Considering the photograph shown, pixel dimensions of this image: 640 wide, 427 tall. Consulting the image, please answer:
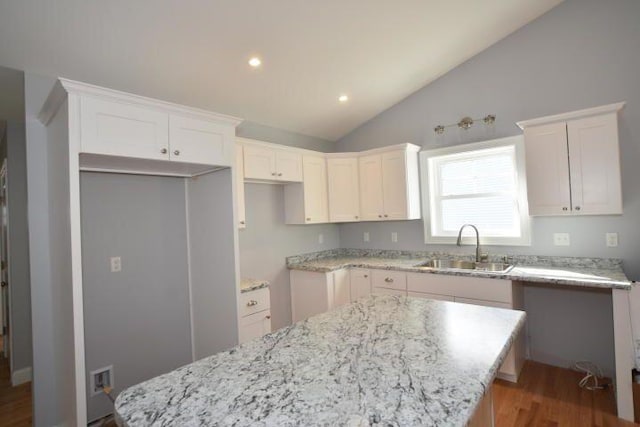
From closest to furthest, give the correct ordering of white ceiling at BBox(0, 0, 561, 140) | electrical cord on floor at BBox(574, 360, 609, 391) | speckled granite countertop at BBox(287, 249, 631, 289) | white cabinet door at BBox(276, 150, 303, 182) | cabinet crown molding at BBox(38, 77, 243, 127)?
cabinet crown molding at BBox(38, 77, 243, 127)
white ceiling at BBox(0, 0, 561, 140)
speckled granite countertop at BBox(287, 249, 631, 289)
electrical cord on floor at BBox(574, 360, 609, 391)
white cabinet door at BBox(276, 150, 303, 182)

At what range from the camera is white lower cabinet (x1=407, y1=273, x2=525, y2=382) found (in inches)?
107

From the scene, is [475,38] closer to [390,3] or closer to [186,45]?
[390,3]

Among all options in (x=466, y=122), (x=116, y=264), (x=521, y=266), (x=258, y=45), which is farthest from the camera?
(x=466, y=122)

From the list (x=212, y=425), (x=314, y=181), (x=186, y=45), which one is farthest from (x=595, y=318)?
(x=186, y=45)

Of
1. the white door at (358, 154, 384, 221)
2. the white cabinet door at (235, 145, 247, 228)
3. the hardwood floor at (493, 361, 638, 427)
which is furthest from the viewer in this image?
the white door at (358, 154, 384, 221)

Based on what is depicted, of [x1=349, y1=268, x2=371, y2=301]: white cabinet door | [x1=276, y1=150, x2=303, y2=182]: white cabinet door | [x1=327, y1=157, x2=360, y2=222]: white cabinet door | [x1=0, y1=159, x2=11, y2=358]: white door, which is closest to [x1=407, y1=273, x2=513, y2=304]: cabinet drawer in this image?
[x1=349, y1=268, x2=371, y2=301]: white cabinet door

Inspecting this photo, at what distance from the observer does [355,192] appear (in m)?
3.94

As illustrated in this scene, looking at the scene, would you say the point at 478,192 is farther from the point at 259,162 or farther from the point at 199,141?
the point at 199,141

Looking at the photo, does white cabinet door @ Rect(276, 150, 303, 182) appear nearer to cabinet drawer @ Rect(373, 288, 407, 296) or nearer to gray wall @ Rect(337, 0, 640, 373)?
cabinet drawer @ Rect(373, 288, 407, 296)

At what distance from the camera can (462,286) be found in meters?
2.91

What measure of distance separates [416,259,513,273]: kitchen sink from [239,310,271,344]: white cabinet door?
1.60 meters

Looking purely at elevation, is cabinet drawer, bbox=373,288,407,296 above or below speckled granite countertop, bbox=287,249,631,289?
below

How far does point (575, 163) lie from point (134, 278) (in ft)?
11.7

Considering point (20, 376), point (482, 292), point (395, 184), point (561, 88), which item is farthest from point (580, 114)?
point (20, 376)
